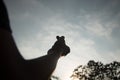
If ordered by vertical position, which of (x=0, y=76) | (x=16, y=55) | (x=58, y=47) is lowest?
(x=0, y=76)

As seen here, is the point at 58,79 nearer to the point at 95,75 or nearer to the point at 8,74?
the point at 95,75

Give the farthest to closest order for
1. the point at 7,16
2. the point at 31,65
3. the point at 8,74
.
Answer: the point at 31,65 < the point at 7,16 < the point at 8,74

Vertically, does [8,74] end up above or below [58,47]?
below

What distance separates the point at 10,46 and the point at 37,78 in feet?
0.81

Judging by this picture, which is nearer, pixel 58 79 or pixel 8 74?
pixel 8 74

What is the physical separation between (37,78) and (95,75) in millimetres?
40614

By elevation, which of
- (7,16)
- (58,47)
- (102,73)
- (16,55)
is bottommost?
(16,55)

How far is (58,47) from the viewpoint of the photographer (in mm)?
1477

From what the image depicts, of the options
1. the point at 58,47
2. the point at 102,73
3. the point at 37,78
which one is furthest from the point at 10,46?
the point at 102,73

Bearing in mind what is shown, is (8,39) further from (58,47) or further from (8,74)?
(58,47)

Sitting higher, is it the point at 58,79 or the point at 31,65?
the point at 58,79

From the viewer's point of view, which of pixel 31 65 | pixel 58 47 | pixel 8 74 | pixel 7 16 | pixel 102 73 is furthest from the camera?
pixel 102 73

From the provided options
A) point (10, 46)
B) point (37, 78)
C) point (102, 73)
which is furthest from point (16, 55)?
point (102, 73)

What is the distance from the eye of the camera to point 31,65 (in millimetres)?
990
